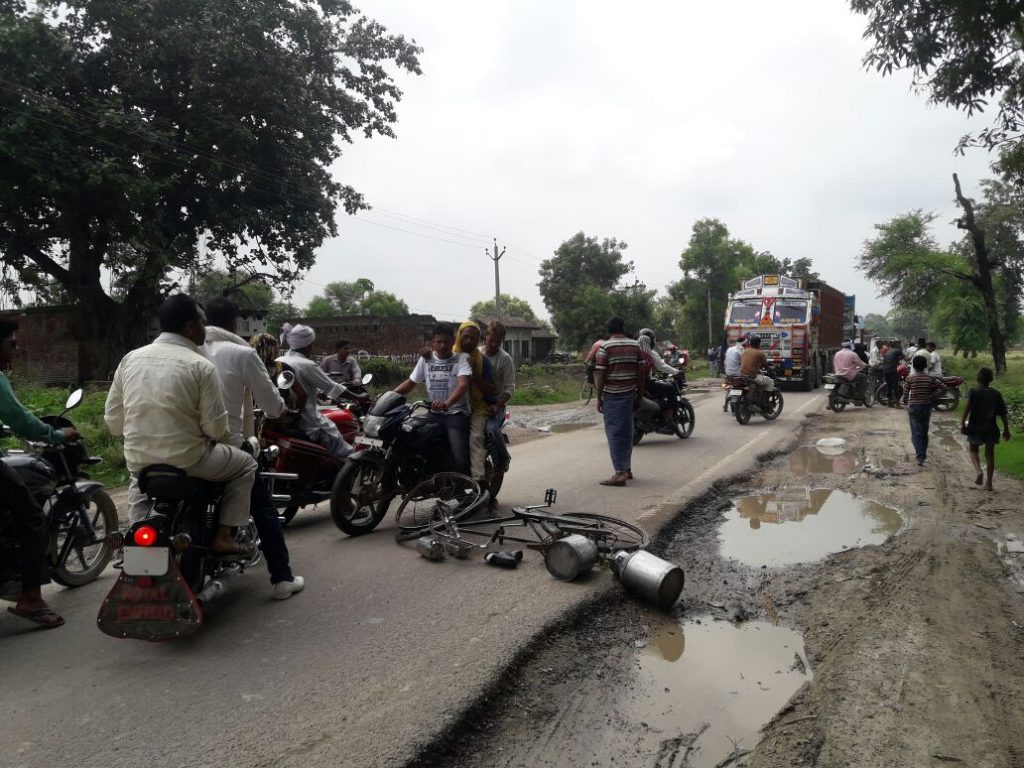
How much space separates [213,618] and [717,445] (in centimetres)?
841

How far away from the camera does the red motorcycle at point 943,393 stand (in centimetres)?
1560

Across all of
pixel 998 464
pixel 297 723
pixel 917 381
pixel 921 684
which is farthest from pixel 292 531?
pixel 998 464

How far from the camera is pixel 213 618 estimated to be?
4086mm

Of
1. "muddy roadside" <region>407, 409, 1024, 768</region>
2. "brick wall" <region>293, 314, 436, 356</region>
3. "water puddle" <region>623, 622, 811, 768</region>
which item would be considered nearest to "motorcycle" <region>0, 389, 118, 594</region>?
"muddy roadside" <region>407, 409, 1024, 768</region>

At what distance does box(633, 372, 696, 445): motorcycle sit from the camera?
10.9 metres

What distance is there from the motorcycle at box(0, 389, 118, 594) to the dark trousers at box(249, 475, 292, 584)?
3.27 ft

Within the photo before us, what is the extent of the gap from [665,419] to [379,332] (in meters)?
24.9

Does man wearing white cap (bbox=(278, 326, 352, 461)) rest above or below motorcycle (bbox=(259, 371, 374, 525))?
above

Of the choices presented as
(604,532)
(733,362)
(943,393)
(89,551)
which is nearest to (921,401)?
(733,362)

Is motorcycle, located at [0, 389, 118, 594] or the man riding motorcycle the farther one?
motorcycle, located at [0, 389, 118, 594]

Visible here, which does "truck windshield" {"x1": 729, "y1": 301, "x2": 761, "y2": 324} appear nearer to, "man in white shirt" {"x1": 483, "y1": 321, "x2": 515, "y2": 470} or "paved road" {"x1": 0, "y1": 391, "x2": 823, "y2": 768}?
"man in white shirt" {"x1": 483, "y1": 321, "x2": 515, "y2": 470}

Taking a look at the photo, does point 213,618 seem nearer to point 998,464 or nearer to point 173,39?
point 998,464

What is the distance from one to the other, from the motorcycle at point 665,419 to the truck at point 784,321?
10.7 m

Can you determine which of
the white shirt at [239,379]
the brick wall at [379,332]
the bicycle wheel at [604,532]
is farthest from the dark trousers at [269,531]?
the brick wall at [379,332]
